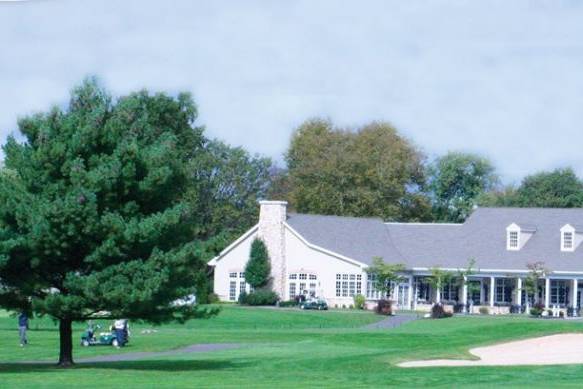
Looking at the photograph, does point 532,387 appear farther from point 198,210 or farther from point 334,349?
point 198,210

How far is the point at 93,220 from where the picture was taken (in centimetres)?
3091

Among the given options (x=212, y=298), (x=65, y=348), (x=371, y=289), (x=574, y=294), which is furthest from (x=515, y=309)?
(x=65, y=348)

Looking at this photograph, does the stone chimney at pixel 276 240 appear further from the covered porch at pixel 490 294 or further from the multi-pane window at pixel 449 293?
the multi-pane window at pixel 449 293

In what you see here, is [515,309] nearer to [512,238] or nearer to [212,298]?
[512,238]

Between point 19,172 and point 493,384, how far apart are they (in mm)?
12608

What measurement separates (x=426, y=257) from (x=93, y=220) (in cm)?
4968

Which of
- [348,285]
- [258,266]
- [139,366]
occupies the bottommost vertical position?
[139,366]

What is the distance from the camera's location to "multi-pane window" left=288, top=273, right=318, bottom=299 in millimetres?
77812

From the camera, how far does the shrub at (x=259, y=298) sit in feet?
247

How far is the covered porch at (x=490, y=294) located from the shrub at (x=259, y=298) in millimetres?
7208

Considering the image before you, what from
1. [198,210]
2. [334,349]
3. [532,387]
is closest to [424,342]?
[334,349]

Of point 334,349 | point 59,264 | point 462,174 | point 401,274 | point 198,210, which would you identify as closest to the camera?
point 59,264

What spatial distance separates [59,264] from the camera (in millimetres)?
32125

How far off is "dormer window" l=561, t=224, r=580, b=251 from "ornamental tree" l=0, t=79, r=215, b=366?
4627cm
